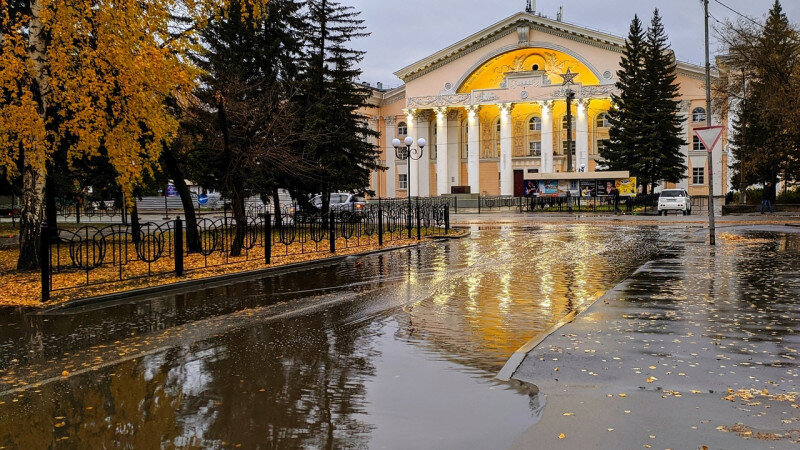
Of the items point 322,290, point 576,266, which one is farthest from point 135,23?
point 576,266

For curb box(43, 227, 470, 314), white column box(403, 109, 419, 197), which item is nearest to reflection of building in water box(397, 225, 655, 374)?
curb box(43, 227, 470, 314)

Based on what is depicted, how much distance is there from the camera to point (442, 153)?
2832 inches

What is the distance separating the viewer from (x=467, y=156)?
75.1m

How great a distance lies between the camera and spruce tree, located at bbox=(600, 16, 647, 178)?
2185 inches

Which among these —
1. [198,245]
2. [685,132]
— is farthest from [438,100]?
[198,245]

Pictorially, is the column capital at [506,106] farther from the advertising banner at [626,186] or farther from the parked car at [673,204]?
the parked car at [673,204]

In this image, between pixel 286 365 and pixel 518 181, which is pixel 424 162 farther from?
pixel 286 365

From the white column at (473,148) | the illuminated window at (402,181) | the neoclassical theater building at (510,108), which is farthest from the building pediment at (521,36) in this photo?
the illuminated window at (402,181)

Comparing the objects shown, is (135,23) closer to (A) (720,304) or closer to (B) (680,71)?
(A) (720,304)

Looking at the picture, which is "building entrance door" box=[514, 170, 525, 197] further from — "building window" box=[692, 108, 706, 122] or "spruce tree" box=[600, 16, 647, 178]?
"building window" box=[692, 108, 706, 122]

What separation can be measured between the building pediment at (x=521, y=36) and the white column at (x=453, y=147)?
6.84m

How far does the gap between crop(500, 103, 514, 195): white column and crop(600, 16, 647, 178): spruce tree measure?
38.9 feet

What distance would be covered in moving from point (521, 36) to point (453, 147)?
15601 millimetres

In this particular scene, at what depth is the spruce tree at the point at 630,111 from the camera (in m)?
55.5
